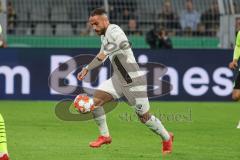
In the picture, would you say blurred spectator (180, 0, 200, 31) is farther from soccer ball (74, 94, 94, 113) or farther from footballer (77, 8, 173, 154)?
soccer ball (74, 94, 94, 113)

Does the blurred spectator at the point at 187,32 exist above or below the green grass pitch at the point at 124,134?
above

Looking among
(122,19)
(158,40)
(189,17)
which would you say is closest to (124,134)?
(158,40)

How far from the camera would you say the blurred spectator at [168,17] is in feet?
77.0

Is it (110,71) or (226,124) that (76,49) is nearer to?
(110,71)

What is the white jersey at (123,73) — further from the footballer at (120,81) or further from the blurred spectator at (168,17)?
the blurred spectator at (168,17)

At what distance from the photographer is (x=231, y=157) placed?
438 inches

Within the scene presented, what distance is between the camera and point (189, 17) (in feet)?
78.3

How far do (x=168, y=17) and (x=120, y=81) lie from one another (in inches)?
488

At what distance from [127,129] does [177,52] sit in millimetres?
7283

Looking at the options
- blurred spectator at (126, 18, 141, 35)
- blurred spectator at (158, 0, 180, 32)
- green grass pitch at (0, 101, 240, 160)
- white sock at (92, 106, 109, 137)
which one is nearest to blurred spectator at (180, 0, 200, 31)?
blurred spectator at (158, 0, 180, 32)

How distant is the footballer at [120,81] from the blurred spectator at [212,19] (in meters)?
12.6

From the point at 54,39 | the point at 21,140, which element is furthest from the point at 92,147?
the point at 54,39

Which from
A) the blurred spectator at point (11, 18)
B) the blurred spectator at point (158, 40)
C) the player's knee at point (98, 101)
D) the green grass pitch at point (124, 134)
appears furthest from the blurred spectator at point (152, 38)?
the player's knee at point (98, 101)

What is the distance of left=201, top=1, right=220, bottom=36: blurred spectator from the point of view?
77.8 feet
